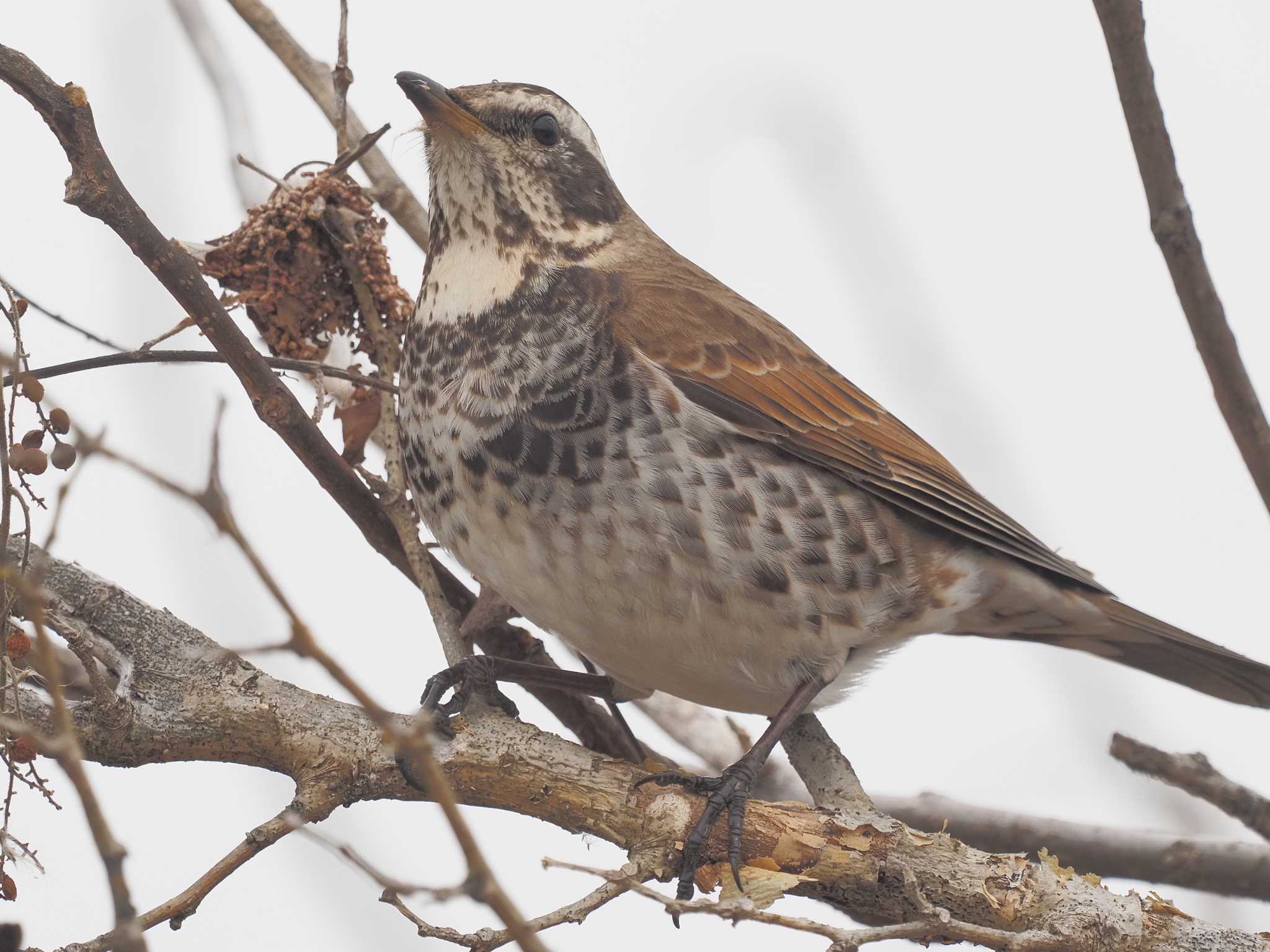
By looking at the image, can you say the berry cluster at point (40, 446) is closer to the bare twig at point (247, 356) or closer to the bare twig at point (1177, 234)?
the bare twig at point (247, 356)

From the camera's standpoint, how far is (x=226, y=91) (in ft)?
17.5

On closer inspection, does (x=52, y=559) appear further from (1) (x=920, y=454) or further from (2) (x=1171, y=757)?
(2) (x=1171, y=757)

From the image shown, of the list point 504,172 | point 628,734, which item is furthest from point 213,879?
point 504,172

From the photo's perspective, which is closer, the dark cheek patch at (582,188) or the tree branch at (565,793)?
the tree branch at (565,793)

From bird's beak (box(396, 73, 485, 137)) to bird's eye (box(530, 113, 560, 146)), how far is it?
0.19 metres

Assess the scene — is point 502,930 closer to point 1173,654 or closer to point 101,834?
point 101,834

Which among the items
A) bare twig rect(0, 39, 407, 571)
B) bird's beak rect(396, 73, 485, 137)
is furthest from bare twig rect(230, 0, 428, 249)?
bare twig rect(0, 39, 407, 571)

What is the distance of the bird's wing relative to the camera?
14.1 ft

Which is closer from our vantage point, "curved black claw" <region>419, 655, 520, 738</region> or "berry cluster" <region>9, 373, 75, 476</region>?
"berry cluster" <region>9, 373, 75, 476</region>

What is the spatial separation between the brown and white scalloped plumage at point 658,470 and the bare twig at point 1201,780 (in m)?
0.75

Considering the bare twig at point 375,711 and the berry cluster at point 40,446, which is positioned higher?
the berry cluster at point 40,446

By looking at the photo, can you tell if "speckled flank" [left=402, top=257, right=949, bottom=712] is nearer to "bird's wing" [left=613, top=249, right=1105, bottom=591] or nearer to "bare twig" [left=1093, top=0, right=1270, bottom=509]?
"bird's wing" [left=613, top=249, right=1105, bottom=591]

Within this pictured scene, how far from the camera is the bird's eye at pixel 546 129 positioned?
469cm

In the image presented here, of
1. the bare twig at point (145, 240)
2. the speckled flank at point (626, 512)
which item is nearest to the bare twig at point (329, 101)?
the speckled flank at point (626, 512)
